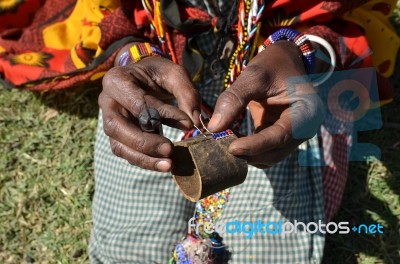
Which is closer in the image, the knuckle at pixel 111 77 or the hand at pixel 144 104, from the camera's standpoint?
the hand at pixel 144 104

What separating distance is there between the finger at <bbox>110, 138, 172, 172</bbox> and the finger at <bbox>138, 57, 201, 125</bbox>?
0.37 feet

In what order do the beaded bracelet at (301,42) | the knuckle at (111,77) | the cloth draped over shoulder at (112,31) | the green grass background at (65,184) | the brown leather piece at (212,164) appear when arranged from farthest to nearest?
the green grass background at (65,184) < the cloth draped over shoulder at (112,31) < the beaded bracelet at (301,42) < the knuckle at (111,77) < the brown leather piece at (212,164)

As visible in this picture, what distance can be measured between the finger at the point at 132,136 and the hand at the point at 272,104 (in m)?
0.10

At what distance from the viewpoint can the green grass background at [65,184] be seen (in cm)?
172

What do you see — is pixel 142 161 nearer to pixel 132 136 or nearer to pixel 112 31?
pixel 132 136

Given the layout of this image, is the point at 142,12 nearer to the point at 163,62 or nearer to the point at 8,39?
the point at 163,62

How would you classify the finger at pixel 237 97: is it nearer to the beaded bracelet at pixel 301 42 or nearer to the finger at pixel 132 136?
the finger at pixel 132 136

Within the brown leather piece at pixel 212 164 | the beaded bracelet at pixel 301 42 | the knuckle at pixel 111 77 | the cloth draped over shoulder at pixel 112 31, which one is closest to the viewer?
the brown leather piece at pixel 212 164

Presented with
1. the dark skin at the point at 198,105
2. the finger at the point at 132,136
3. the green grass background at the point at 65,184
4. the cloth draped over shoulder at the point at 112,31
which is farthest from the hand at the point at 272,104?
the green grass background at the point at 65,184

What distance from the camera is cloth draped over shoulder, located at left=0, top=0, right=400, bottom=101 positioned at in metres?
1.42

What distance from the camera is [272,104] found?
1.17 meters

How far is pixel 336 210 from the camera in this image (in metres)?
1.62

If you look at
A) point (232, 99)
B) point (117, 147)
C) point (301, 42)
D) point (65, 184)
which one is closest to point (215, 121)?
point (232, 99)

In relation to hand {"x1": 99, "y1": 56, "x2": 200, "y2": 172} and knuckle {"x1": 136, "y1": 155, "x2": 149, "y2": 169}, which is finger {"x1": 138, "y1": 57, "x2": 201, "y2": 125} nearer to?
hand {"x1": 99, "y1": 56, "x2": 200, "y2": 172}
